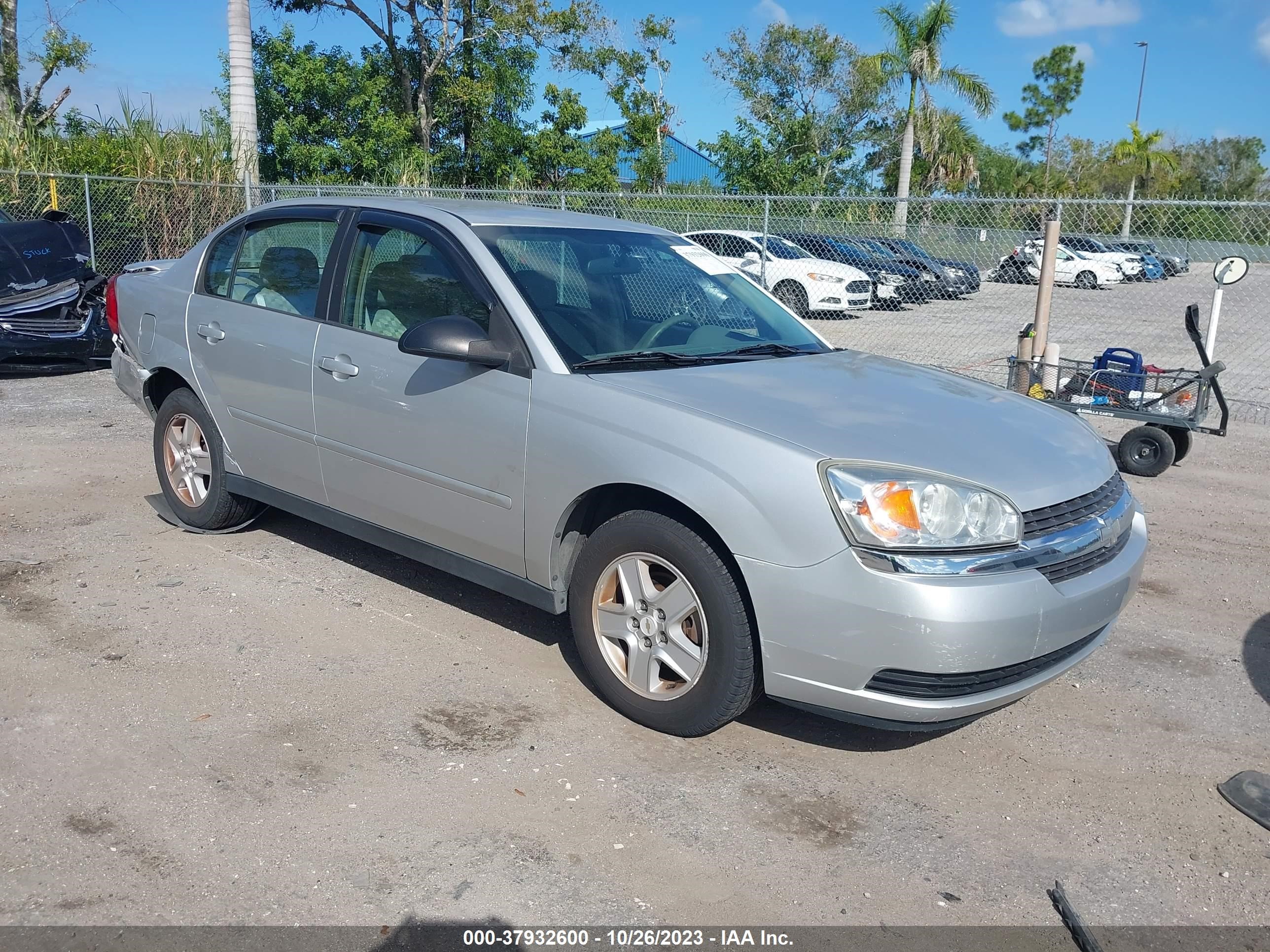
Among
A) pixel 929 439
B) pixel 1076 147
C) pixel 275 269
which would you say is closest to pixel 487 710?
pixel 929 439

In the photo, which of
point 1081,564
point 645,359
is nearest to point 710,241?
point 645,359

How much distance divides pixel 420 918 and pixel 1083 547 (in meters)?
2.26

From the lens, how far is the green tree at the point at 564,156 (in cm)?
3045

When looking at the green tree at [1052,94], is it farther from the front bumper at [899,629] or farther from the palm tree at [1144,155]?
the front bumper at [899,629]

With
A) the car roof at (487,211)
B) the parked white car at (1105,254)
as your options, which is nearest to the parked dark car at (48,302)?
the car roof at (487,211)

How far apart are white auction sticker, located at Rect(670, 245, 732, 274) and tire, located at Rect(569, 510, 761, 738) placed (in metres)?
1.72

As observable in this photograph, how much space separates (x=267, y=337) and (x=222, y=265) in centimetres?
73

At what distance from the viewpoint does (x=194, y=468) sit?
17.9ft

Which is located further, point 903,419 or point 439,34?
point 439,34

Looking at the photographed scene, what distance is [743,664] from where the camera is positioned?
337 centimetres

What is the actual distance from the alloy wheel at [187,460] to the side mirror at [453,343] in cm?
197

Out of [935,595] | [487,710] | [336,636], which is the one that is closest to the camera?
[935,595]

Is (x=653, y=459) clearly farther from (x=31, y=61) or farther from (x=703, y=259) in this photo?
(x=31, y=61)

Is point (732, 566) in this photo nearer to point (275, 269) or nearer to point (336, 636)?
point (336, 636)
